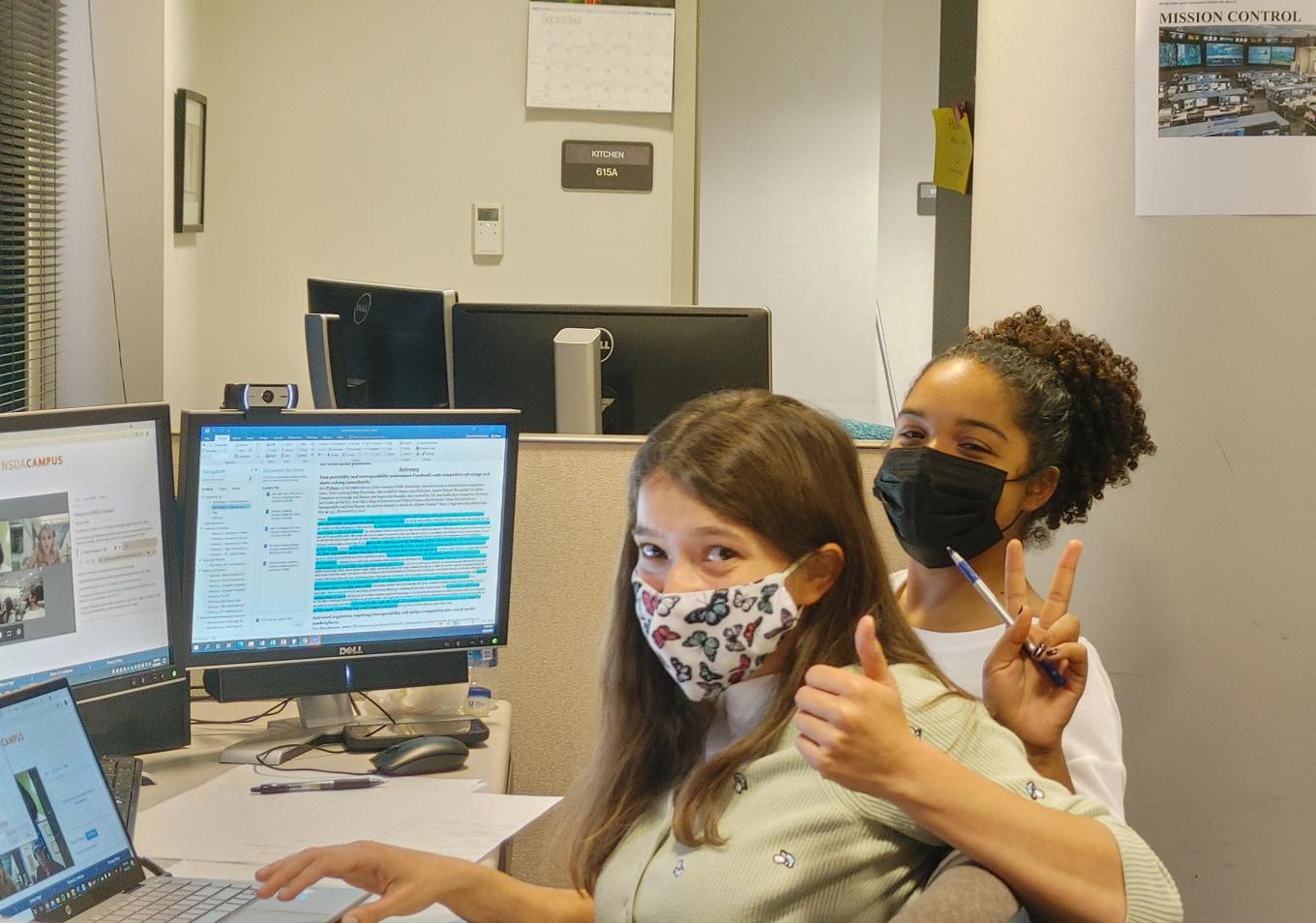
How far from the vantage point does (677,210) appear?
4168 mm

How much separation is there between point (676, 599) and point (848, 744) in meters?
0.28

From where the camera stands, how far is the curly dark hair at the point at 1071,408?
1.67 metres

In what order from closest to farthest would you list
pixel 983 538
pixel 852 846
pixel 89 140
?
pixel 852 846
pixel 983 538
pixel 89 140

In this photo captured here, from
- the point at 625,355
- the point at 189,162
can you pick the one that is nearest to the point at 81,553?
the point at 625,355

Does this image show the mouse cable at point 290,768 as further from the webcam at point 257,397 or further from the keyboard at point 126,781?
the webcam at point 257,397

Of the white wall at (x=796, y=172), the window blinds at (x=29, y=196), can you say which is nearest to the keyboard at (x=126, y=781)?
the window blinds at (x=29, y=196)

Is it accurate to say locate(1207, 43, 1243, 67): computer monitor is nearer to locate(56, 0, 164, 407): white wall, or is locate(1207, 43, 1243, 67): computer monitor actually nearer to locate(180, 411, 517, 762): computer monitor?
locate(180, 411, 517, 762): computer monitor

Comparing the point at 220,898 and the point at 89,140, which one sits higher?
the point at 89,140

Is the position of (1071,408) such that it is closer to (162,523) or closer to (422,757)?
(422,757)

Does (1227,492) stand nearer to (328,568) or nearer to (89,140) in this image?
(328,568)

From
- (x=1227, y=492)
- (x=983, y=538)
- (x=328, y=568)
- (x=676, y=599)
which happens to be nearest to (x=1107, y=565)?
(x=1227, y=492)

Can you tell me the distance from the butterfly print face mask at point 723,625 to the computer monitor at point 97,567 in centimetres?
73

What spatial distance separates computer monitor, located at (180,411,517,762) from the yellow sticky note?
2.89 feet

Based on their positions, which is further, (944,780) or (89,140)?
(89,140)
